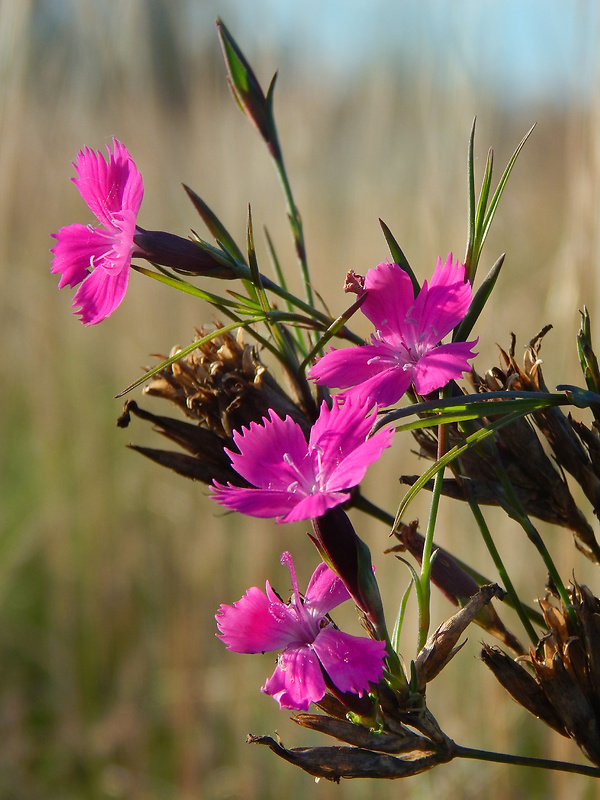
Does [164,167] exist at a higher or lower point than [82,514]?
higher

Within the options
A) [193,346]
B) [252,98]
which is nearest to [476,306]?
[193,346]

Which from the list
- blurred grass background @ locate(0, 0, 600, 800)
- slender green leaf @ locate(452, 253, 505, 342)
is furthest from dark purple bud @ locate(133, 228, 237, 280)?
blurred grass background @ locate(0, 0, 600, 800)

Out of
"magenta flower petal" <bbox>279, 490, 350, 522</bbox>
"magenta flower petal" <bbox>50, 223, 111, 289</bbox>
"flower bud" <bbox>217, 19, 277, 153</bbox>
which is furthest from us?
"flower bud" <bbox>217, 19, 277, 153</bbox>

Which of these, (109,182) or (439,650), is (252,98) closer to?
(109,182)

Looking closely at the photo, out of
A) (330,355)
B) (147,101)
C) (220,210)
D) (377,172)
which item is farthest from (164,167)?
(330,355)

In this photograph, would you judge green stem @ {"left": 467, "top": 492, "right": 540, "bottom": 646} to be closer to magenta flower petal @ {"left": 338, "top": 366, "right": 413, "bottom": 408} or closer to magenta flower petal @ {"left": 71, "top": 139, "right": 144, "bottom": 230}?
magenta flower petal @ {"left": 338, "top": 366, "right": 413, "bottom": 408}

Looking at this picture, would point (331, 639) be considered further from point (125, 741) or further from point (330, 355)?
point (125, 741)

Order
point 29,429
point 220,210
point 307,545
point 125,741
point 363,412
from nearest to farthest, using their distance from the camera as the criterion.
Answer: point 363,412 < point 125,741 < point 220,210 < point 307,545 < point 29,429
